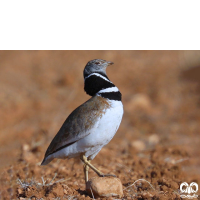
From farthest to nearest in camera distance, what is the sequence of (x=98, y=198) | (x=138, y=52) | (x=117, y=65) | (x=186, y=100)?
(x=138, y=52) < (x=117, y=65) < (x=186, y=100) < (x=98, y=198)

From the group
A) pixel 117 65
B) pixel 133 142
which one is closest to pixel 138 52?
pixel 117 65

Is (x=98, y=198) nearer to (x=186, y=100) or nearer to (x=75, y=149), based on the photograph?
(x=75, y=149)

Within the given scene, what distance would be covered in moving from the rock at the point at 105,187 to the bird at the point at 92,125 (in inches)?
9.5

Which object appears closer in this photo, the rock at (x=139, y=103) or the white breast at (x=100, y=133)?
the white breast at (x=100, y=133)

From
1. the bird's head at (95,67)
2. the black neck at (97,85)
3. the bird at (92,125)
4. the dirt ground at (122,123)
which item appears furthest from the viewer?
the dirt ground at (122,123)

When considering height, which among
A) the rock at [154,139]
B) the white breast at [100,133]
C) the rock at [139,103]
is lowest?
the white breast at [100,133]

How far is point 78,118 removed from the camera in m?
4.91

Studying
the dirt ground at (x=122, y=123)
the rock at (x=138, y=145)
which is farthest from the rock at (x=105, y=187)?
the rock at (x=138, y=145)

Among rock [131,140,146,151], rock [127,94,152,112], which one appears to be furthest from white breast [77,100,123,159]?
rock [127,94,152,112]

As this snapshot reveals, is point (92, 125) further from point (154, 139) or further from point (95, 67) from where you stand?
point (154, 139)

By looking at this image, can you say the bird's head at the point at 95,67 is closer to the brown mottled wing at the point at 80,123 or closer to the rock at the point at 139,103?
the brown mottled wing at the point at 80,123

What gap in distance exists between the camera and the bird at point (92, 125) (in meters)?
4.72

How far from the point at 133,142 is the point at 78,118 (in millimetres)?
3957

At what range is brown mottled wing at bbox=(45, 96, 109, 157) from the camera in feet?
15.6
